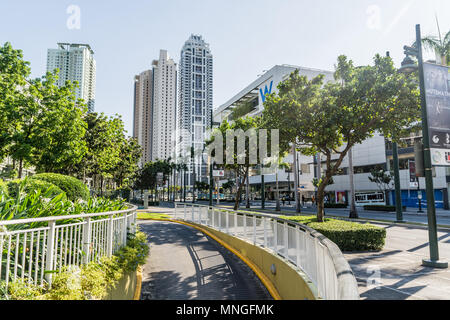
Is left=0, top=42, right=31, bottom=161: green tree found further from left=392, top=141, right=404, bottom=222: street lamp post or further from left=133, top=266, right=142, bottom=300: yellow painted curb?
left=392, top=141, right=404, bottom=222: street lamp post

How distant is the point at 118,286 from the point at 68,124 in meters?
15.7

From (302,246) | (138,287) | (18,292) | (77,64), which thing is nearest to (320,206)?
(302,246)

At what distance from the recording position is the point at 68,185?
12.0 metres

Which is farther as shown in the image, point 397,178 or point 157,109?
point 157,109

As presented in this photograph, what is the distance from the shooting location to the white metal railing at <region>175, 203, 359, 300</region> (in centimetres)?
306

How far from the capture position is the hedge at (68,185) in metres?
11.6

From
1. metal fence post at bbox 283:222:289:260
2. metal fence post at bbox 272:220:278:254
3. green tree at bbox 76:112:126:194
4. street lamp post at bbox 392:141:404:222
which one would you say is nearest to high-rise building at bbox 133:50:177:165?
green tree at bbox 76:112:126:194

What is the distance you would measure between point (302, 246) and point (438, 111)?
657 centimetres

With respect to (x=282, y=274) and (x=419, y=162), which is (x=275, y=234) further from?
(x=419, y=162)

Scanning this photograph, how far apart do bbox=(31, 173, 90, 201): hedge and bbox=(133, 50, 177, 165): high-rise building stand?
162 meters

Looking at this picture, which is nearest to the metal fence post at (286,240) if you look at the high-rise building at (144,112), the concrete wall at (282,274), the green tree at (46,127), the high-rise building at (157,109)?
the concrete wall at (282,274)
